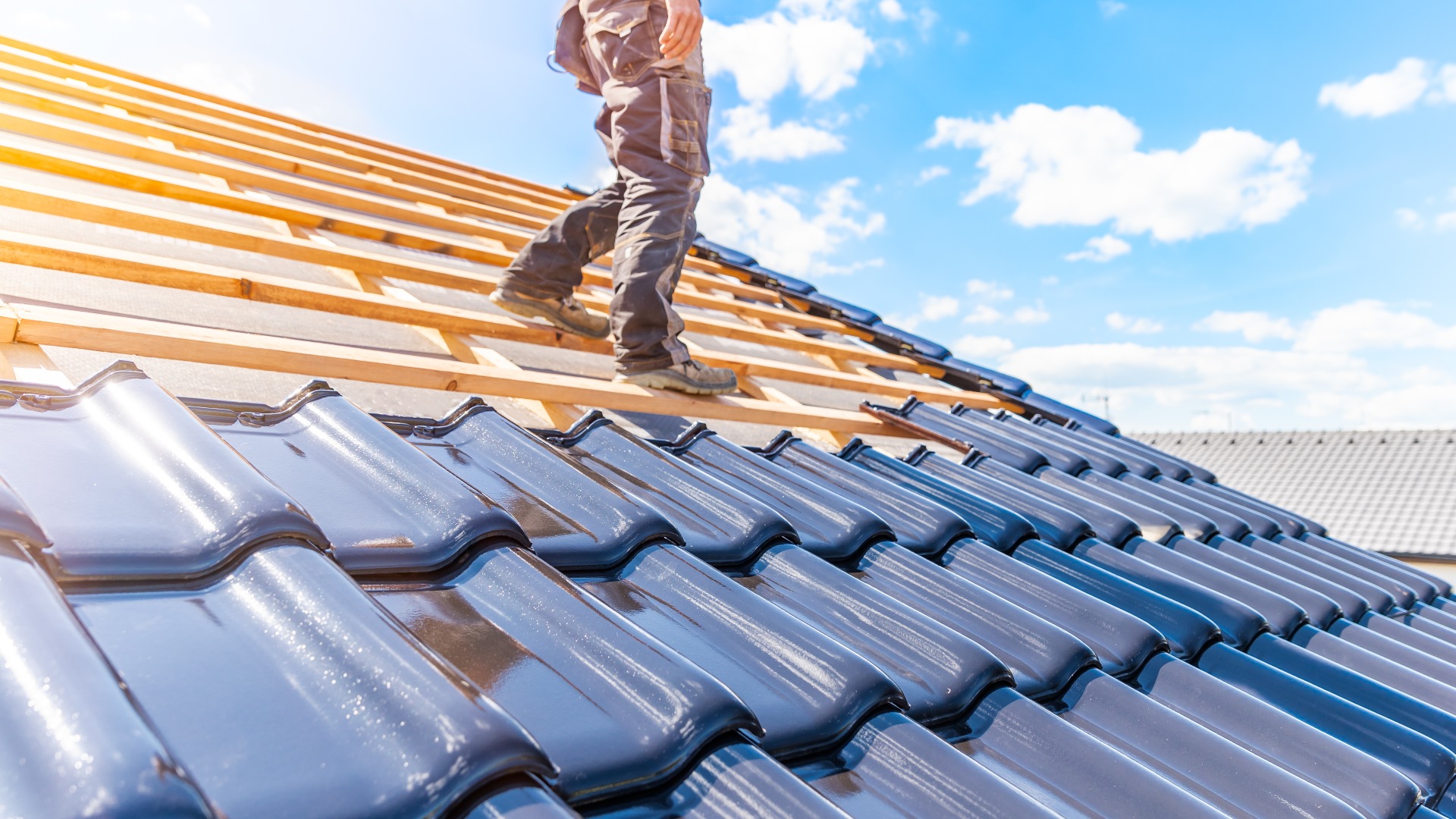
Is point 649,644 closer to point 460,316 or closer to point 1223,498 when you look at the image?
point 460,316

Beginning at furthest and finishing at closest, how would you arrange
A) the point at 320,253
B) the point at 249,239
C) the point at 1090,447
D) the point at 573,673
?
the point at 1090,447, the point at 320,253, the point at 249,239, the point at 573,673

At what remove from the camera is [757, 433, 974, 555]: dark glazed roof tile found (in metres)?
1.94

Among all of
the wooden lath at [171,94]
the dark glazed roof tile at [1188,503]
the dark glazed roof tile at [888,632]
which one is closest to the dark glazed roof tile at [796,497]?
the dark glazed roof tile at [888,632]

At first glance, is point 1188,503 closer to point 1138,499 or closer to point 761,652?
point 1138,499

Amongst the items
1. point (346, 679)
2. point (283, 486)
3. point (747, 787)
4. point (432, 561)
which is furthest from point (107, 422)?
point (747, 787)

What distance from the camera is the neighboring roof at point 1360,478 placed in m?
16.5

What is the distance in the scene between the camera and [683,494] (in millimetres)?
1760

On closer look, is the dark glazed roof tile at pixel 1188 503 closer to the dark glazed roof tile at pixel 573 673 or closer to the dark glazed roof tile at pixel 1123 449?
the dark glazed roof tile at pixel 1123 449

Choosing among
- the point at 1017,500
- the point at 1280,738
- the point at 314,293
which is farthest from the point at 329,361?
the point at 1280,738

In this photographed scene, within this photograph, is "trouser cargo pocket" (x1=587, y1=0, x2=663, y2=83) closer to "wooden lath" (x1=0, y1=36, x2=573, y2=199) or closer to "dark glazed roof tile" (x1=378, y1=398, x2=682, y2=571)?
"dark glazed roof tile" (x1=378, y1=398, x2=682, y2=571)

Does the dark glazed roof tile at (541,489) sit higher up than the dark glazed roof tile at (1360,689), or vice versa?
the dark glazed roof tile at (1360,689)

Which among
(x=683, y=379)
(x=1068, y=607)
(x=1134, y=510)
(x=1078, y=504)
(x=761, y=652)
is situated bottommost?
(x=761, y=652)

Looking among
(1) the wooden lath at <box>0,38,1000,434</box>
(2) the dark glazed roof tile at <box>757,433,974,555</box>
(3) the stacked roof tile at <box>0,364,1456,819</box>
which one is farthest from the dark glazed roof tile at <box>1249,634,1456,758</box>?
(1) the wooden lath at <box>0,38,1000,434</box>

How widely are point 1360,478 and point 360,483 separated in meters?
22.1
